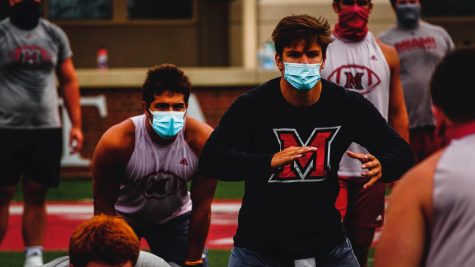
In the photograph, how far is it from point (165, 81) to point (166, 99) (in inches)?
4.6

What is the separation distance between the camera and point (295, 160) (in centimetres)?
446

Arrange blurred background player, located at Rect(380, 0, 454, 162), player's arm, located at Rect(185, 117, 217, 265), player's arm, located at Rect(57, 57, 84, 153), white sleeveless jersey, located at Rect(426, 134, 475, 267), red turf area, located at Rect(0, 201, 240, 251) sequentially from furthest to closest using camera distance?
1. red turf area, located at Rect(0, 201, 240, 251)
2. blurred background player, located at Rect(380, 0, 454, 162)
3. player's arm, located at Rect(57, 57, 84, 153)
4. player's arm, located at Rect(185, 117, 217, 265)
5. white sleeveless jersey, located at Rect(426, 134, 475, 267)

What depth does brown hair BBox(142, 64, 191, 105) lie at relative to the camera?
558 centimetres

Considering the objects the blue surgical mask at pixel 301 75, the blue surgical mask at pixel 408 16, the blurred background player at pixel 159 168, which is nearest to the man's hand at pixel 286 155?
the blue surgical mask at pixel 301 75

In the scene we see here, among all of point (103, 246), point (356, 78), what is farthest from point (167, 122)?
point (103, 246)

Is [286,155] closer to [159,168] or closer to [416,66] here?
[159,168]

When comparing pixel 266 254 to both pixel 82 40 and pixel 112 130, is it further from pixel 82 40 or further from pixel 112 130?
pixel 82 40

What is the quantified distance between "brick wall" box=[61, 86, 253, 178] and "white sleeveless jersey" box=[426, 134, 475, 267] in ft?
37.6

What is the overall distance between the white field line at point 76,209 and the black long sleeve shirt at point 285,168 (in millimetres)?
6632

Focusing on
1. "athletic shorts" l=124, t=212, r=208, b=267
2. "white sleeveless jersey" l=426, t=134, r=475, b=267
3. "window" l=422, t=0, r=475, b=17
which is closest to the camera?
"white sleeveless jersey" l=426, t=134, r=475, b=267

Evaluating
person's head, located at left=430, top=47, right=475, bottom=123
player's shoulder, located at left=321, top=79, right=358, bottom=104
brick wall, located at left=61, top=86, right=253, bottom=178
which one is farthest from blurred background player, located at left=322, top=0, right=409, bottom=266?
brick wall, located at left=61, top=86, right=253, bottom=178

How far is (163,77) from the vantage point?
559 centimetres

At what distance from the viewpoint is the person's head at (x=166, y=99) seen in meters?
5.57

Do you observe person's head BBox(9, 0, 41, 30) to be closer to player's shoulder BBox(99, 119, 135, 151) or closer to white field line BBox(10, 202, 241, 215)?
player's shoulder BBox(99, 119, 135, 151)
